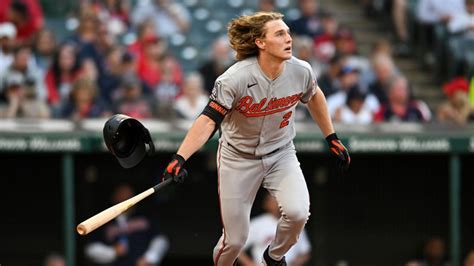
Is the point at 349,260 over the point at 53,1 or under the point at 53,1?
under

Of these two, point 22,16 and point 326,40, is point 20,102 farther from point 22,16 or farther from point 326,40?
point 326,40

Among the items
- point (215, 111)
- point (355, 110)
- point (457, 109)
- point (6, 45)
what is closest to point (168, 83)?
point (6, 45)

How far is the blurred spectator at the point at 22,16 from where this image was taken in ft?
40.5

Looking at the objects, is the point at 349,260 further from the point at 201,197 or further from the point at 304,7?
the point at 304,7

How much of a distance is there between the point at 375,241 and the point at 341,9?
459cm

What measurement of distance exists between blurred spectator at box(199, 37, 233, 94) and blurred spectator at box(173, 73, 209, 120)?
1.66 feet

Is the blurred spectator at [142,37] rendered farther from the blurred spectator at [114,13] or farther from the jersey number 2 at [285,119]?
the jersey number 2 at [285,119]

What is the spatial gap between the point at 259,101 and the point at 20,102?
4.56 meters

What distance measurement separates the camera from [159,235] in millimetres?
11391

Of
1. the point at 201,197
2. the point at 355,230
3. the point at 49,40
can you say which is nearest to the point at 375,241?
the point at 355,230

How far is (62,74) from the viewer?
1175 cm

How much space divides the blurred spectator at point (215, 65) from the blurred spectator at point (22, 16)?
1837 millimetres

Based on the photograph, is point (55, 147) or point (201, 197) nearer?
point (55, 147)

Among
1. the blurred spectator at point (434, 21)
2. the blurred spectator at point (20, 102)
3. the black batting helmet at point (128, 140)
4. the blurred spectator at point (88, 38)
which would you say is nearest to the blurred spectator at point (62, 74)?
the blurred spectator at point (88, 38)
